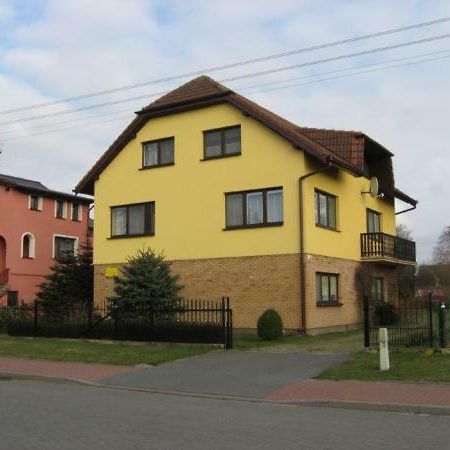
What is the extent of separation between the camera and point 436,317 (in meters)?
15.5

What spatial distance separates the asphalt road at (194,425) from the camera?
7.61 m

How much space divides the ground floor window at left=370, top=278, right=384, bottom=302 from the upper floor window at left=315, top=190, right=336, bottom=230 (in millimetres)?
4556

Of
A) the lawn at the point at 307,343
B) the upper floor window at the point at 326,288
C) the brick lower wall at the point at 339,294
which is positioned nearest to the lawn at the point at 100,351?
the lawn at the point at 307,343

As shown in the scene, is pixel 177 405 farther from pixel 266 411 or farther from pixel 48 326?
pixel 48 326

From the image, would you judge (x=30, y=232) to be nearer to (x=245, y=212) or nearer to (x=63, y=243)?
(x=63, y=243)

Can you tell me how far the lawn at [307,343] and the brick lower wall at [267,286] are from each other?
0.82 metres

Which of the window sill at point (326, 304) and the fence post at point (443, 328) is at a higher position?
the window sill at point (326, 304)

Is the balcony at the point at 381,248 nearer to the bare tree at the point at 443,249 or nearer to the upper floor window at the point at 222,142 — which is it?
the upper floor window at the point at 222,142

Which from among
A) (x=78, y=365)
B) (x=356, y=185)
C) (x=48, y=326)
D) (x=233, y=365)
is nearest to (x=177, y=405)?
(x=233, y=365)

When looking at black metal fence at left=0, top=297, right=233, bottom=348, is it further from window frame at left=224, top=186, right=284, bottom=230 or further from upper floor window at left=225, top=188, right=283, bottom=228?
upper floor window at left=225, top=188, right=283, bottom=228

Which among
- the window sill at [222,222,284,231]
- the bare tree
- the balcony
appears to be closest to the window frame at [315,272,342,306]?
the window sill at [222,222,284,231]

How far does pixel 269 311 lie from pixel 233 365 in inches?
211

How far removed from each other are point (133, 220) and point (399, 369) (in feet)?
51.9

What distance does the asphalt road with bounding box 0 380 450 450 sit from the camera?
25.0 feet
